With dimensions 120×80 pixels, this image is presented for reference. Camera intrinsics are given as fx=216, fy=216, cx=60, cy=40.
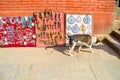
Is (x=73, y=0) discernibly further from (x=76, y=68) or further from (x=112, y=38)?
(x=76, y=68)

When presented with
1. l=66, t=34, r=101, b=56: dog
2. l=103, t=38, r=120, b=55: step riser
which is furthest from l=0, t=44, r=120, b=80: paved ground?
l=66, t=34, r=101, b=56: dog

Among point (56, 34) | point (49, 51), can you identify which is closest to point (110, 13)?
point (56, 34)

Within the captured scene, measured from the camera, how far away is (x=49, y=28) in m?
7.52

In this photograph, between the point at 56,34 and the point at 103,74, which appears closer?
the point at 103,74

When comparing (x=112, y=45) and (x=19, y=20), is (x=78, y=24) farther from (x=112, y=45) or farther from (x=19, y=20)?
(x=19, y=20)

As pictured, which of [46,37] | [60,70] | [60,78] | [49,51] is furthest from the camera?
[46,37]

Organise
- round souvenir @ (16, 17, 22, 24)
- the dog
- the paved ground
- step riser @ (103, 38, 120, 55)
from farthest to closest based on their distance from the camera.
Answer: round souvenir @ (16, 17, 22, 24), step riser @ (103, 38, 120, 55), the dog, the paved ground

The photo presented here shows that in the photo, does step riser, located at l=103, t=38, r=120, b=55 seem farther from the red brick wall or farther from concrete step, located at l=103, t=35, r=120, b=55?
the red brick wall

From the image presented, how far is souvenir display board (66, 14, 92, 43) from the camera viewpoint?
752 centimetres

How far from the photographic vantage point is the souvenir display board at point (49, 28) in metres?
7.44

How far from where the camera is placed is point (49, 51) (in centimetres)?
709

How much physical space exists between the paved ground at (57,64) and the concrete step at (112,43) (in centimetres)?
16

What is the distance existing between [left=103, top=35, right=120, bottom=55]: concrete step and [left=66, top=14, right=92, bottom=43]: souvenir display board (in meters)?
0.78

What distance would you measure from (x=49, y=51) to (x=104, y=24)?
2312mm
